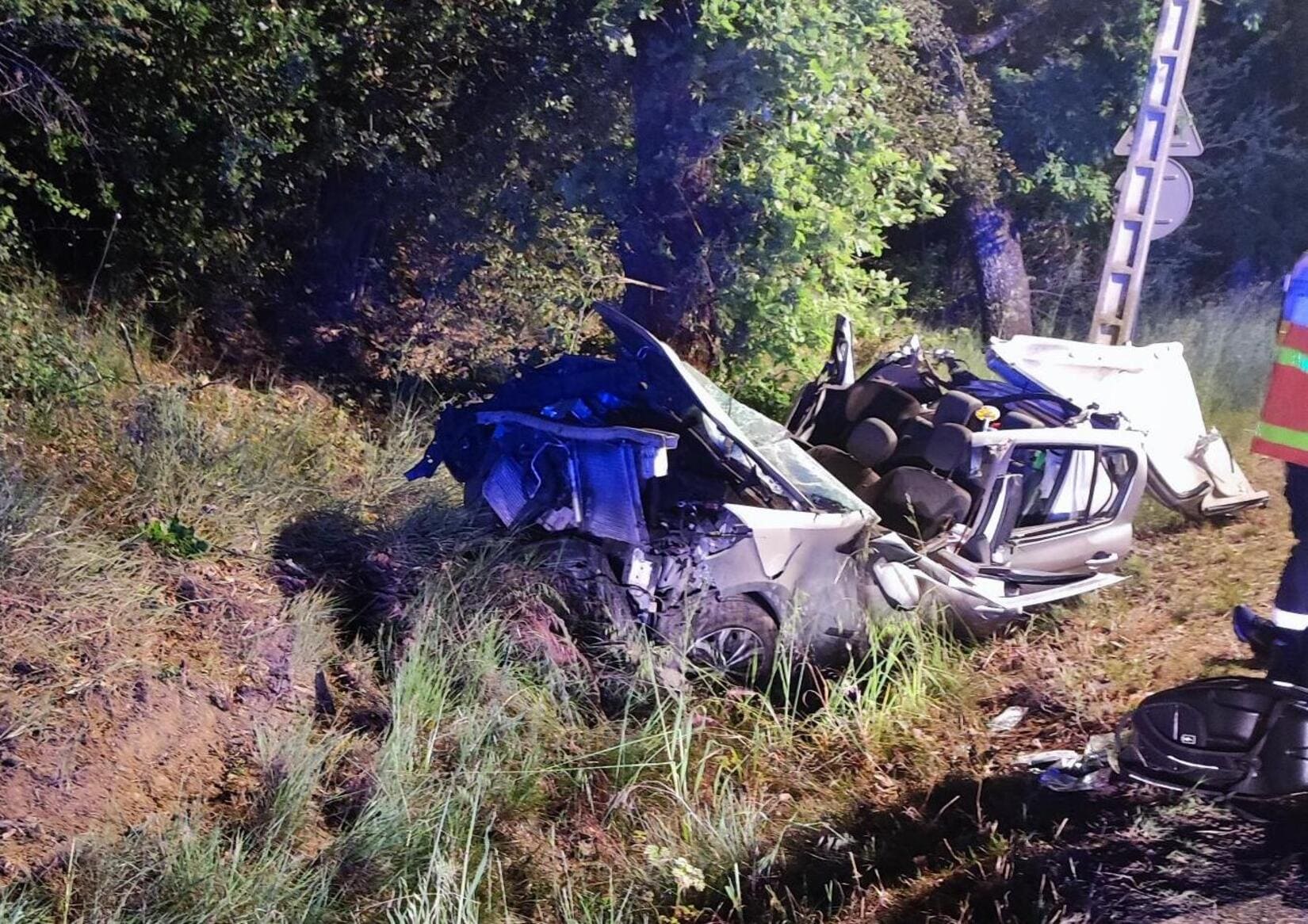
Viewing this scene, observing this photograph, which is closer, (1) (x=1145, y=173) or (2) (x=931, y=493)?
(2) (x=931, y=493)

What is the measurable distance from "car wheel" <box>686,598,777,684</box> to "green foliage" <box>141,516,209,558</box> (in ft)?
7.63

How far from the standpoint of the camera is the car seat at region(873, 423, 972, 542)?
6246 mm

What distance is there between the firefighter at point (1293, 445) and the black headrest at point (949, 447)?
4.64 feet

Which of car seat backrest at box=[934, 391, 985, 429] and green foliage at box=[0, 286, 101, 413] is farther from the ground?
green foliage at box=[0, 286, 101, 413]

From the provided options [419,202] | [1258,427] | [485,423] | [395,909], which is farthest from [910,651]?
[419,202]

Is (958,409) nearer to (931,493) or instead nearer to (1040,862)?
(931,493)

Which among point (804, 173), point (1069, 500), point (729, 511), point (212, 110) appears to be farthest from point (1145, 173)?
point (212, 110)

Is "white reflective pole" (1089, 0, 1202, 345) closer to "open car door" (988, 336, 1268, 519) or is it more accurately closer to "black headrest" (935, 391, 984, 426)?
"open car door" (988, 336, 1268, 519)

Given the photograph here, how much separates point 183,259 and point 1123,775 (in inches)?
257

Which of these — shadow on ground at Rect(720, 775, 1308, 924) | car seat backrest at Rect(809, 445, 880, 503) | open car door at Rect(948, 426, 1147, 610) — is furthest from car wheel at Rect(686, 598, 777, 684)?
car seat backrest at Rect(809, 445, 880, 503)

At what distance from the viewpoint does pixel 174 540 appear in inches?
219

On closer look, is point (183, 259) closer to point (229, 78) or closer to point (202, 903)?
point (229, 78)

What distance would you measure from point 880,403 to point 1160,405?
2.28 metres

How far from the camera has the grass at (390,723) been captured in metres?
4.15
